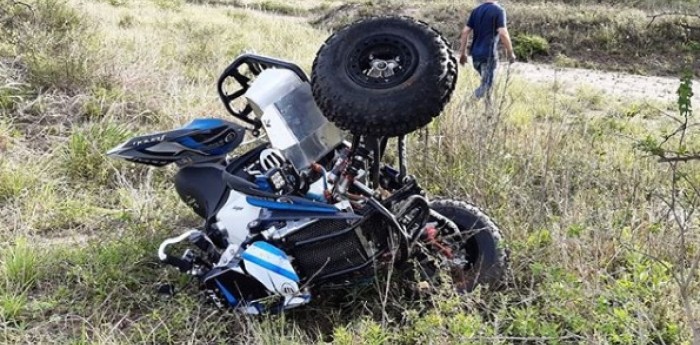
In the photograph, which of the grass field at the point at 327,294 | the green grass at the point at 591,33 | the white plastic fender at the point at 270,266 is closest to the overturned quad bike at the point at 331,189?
the white plastic fender at the point at 270,266

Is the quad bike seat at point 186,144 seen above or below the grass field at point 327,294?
above

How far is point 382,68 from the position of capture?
294 centimetres

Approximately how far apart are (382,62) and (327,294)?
3.99 feet

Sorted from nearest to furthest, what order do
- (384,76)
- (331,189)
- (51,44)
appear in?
(384,76) → (331,189) → (51,44)

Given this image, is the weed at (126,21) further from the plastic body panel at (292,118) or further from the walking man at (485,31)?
the plastic body panel at (292,118)

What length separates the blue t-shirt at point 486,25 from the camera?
7.06 metres

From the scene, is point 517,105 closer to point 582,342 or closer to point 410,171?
point 410,171

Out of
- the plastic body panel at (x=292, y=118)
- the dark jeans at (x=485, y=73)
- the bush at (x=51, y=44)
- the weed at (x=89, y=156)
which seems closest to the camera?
the plastic body panel at (x=292, y=118)

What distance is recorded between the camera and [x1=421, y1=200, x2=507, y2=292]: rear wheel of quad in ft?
10.7

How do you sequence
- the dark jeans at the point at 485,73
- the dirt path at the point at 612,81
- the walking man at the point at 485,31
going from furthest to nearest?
the dirt path at the point at 612,81
the walking man at the point at 485,31
the dark jeans at the point at 485,73

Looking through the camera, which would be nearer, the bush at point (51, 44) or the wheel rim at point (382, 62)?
the wheel rim at point (382, 62)

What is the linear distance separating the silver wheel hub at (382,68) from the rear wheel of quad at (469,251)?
84 centimetres

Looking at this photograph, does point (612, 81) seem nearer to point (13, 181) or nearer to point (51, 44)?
point (51, 44)

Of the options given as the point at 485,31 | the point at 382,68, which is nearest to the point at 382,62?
the point at 382,68
